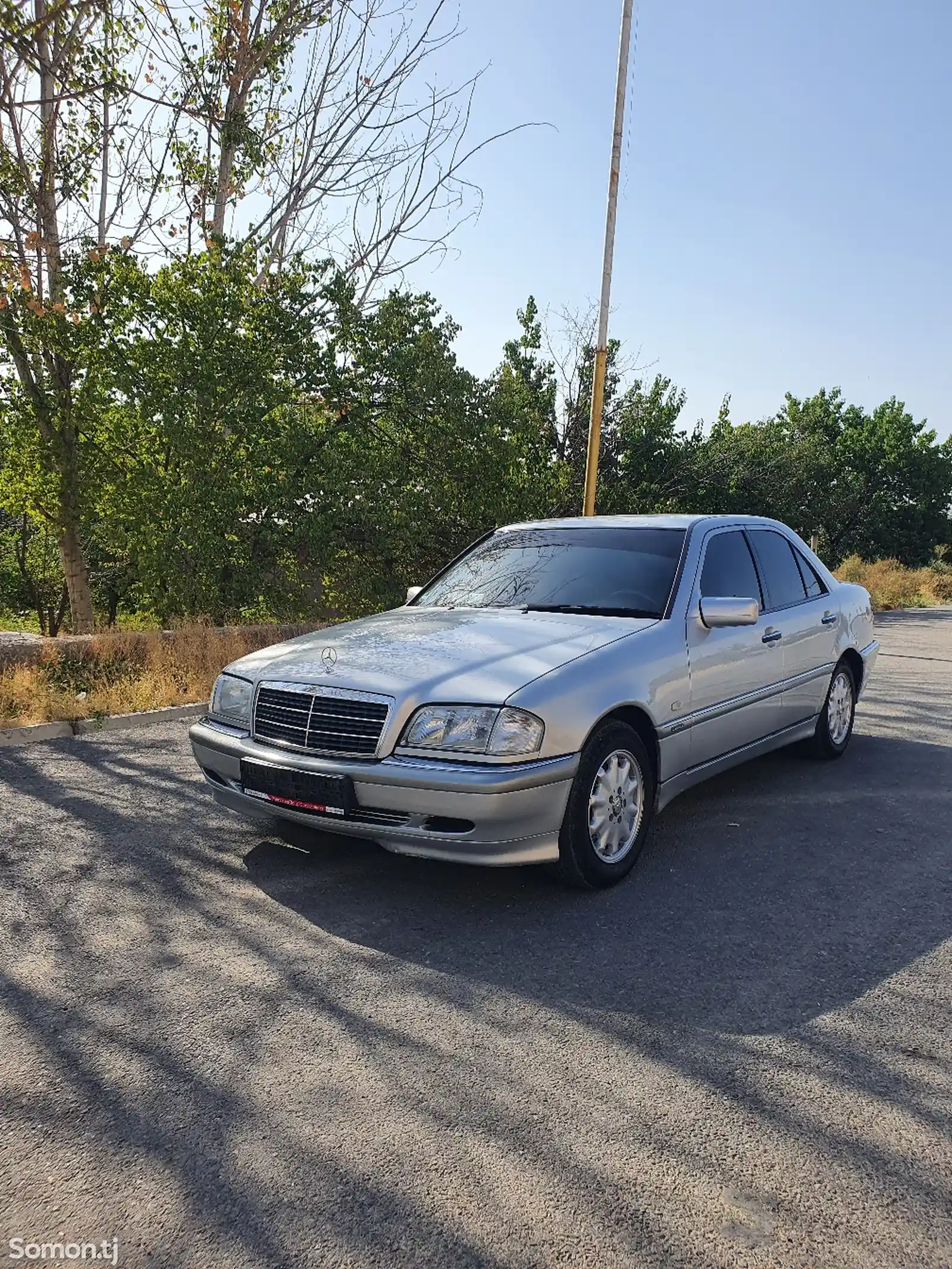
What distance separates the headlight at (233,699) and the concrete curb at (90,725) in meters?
2.82

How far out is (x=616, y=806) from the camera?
4438 mm

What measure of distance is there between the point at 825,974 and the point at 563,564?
2724 mm

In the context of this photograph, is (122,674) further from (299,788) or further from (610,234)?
(610,234)

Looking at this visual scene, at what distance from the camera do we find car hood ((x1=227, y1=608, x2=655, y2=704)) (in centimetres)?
422

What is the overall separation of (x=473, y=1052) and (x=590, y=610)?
2629 mm

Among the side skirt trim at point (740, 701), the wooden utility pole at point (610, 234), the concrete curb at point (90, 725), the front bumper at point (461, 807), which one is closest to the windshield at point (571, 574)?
the side skirt trim at point (740, 701)

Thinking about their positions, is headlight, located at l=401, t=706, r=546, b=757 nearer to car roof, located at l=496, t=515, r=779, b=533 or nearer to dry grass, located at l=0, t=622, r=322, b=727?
car roof, located at l=496, t=515, r=779, b=533

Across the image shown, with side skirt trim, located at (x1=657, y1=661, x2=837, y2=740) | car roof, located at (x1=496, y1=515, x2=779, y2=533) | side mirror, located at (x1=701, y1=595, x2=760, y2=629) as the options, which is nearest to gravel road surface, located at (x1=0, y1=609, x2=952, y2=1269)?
side skirt trim, located at (x1=657, y1=661, x2=837, y2=740)

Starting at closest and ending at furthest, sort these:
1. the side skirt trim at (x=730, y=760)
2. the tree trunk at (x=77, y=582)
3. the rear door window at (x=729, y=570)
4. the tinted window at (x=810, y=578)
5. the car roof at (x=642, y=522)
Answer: the side skirt trim at (x=730, y=760)
the rear door window at (x=729, y=570)
the car roof at (x=642, y=522)
the tinted window at (x=810, y=578)
the tree trunk at (x=77, y=582)

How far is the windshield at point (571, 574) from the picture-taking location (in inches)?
207

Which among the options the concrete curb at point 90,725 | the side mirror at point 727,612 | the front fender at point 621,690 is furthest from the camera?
the concrete curb at point 90,725

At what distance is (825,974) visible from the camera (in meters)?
3.59

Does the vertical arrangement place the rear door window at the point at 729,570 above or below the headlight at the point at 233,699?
above

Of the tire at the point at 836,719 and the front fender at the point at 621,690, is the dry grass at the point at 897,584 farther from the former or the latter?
the front fender at the point at 621,690
